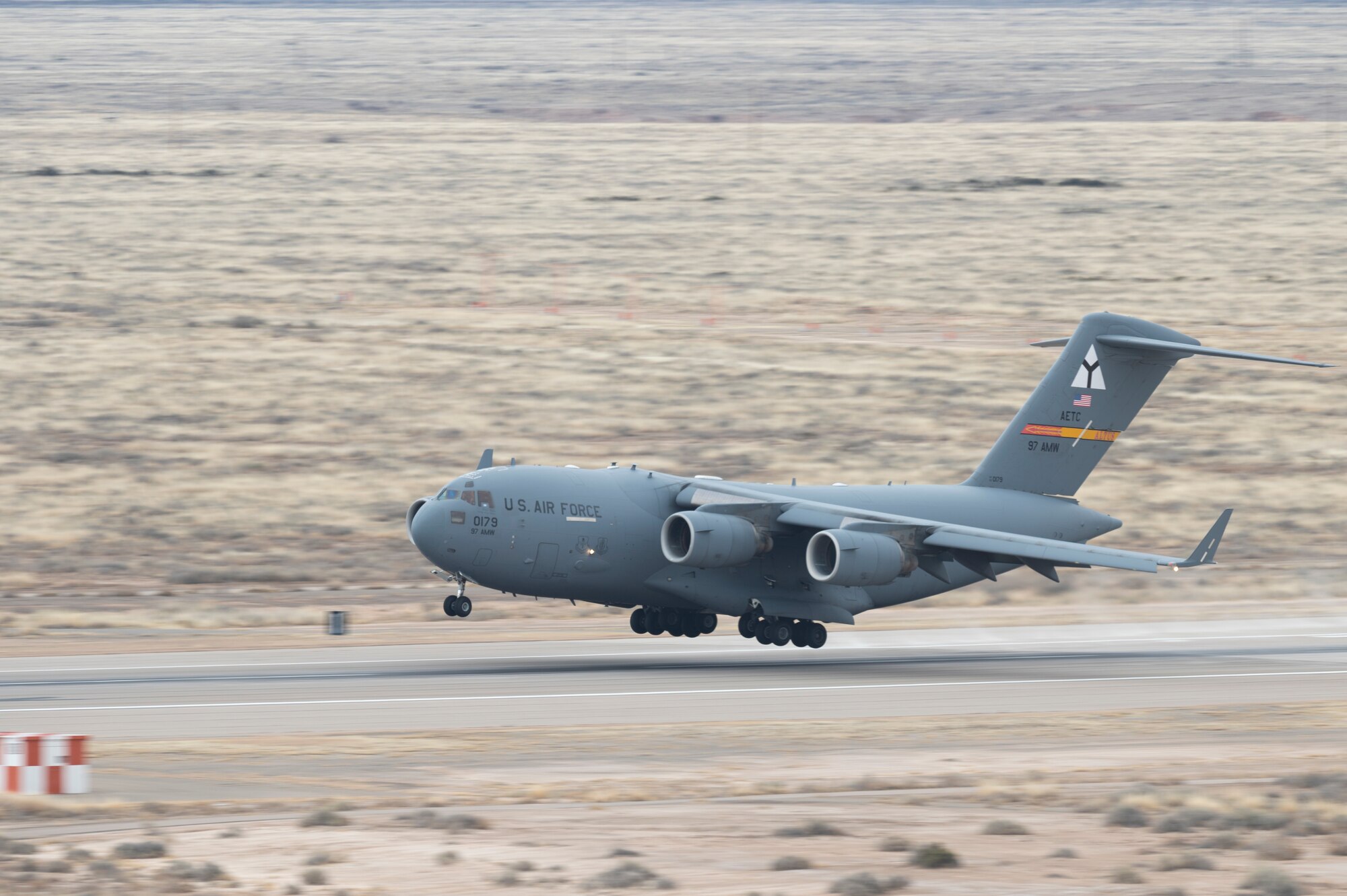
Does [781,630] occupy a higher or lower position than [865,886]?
higher

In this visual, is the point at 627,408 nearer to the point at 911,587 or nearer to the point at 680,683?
the point at 911,587

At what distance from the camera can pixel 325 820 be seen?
50.8 ft

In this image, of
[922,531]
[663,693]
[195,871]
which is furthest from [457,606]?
[195,871]

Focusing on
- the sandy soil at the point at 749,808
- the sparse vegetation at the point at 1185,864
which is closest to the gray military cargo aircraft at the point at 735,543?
the sandy soil at the point at 749,808

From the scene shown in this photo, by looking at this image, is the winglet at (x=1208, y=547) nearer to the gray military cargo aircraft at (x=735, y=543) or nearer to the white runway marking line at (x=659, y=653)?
the gray military cargo aircraft at (x=735, y=543)

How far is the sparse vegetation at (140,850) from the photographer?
13984 mm

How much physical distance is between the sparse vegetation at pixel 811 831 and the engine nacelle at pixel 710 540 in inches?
530

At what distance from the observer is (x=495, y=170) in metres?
91.9

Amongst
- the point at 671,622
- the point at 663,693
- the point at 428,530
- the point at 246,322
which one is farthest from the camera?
the point at 246,322

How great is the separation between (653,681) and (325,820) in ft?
39.2

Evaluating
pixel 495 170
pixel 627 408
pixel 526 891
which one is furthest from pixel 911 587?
pixel 495 170

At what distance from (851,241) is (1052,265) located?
853 centimetres

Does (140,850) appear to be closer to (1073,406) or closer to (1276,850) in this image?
(1276,850)

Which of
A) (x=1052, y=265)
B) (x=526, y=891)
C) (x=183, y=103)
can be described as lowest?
(x=526, y=891)
